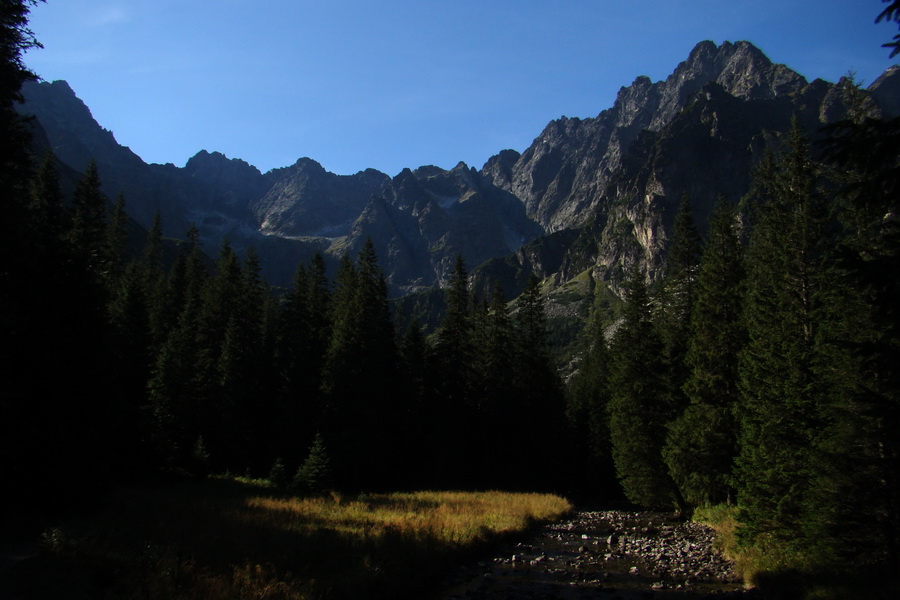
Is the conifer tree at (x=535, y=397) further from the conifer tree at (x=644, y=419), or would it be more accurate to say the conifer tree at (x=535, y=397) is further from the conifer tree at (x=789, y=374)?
the conifer tree at (x=789, y=374)

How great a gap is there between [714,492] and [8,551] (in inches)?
1140

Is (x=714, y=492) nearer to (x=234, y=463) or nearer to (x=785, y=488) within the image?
(x=785, y=488)

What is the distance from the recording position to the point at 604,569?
17766 mm

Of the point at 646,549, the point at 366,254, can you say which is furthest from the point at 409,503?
the point at 366,254

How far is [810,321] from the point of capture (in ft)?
57.9

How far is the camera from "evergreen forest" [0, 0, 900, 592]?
1361 cm

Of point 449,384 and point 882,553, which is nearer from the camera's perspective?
point 882,553

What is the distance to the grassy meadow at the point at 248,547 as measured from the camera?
10438 mm

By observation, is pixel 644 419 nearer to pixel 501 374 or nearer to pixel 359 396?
pixel 501 374

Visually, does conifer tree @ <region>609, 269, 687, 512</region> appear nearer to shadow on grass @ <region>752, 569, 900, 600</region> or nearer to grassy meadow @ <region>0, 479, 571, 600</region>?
grassy meadow @ <region>0, 479, 571, 600</region>

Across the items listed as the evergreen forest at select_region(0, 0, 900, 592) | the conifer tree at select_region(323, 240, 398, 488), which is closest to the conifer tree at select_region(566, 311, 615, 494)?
the evergreen forest at select_region(0, 0, 900, 592)

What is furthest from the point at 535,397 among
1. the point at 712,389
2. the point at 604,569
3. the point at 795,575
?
the point at 795,575

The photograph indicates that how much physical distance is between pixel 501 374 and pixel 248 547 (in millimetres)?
38533

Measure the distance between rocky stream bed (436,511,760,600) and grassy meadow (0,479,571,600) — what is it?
1.38m
